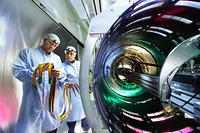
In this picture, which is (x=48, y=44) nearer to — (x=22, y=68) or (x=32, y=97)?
(x=22, y=68)

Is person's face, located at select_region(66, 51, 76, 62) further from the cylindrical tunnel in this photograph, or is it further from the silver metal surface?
the silver metal surface

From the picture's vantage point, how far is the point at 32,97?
84 cm

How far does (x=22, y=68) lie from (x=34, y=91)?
18 cm

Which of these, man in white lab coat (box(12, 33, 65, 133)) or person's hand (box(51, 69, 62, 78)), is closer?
man in white lab coat (box(12, 33, 65, 133))

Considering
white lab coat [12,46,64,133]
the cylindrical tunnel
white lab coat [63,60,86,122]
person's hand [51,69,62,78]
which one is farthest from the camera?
white lab coat [63,60,86,122]

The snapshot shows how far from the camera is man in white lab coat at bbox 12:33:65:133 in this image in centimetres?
77

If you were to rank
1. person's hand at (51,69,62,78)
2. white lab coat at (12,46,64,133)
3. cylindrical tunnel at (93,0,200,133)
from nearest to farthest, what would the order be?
1. cylindrical tunnel at (93,0,200,133)
2. white lab coat at (12,46,64,133)
3. person's hand at (51,69,62,78)

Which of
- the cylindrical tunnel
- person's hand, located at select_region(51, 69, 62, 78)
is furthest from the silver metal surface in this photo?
person's hand, located at select_region(51, 69, 62, 78)

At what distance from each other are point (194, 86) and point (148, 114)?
361 mm

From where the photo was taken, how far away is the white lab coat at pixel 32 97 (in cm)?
77

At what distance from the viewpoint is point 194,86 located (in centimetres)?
88

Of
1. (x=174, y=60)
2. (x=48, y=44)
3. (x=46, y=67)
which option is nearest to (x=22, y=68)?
(x=46, y=67)

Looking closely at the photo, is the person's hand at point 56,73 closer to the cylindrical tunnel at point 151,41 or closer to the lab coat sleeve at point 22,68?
the lab coat sleeve at point 22,68

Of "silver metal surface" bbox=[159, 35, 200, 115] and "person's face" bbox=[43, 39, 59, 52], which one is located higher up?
"person's face" bbox=[43, 39, 59, 52]
